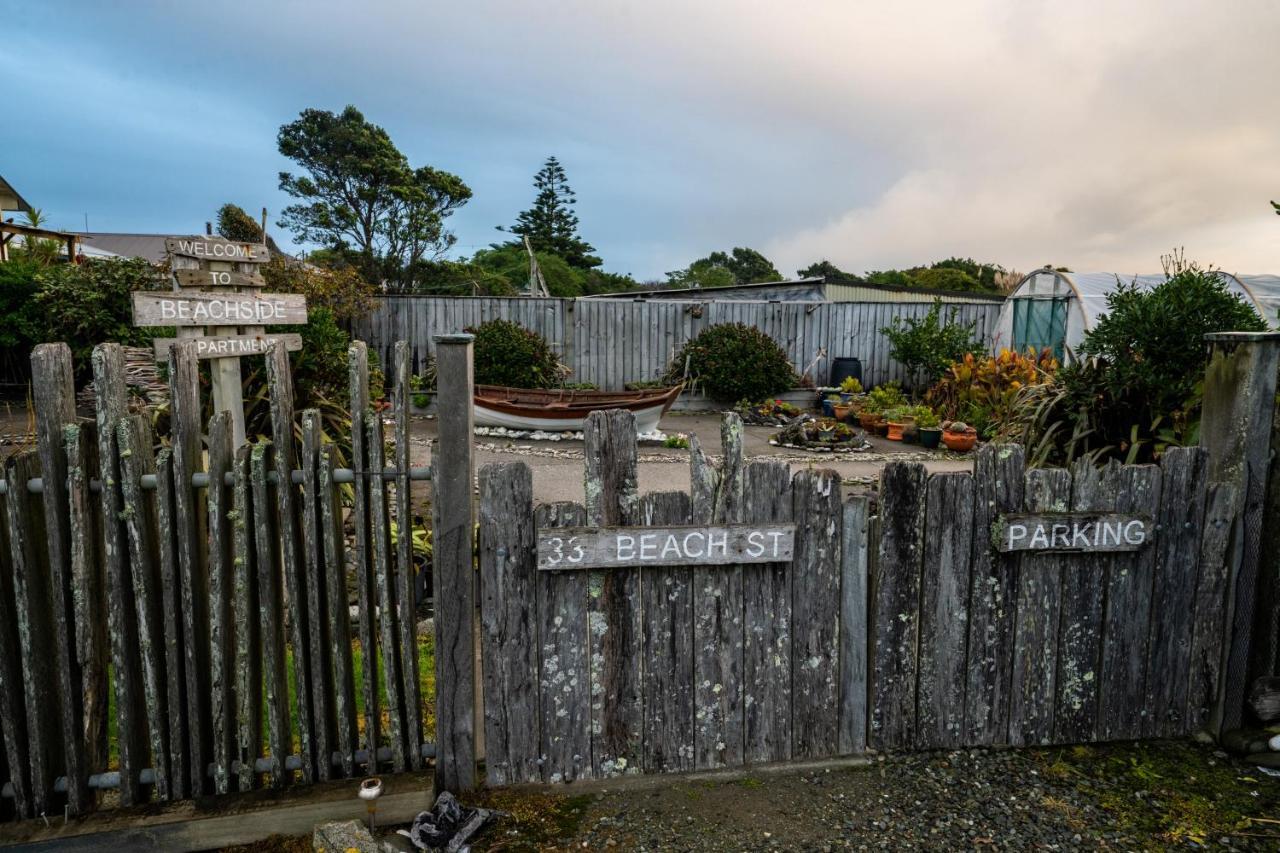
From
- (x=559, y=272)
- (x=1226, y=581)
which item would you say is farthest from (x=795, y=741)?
(x=559, y=272)

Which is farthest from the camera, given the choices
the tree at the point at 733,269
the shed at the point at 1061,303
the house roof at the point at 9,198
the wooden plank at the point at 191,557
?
the tree at the point at 733,269

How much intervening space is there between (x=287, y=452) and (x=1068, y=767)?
9.83 ft

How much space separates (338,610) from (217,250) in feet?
9.53

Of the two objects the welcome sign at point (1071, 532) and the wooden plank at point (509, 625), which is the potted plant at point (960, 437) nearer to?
the welcome sign at point (1071, 532)

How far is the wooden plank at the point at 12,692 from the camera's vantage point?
251 centimetres

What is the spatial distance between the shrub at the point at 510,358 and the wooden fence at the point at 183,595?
11594mm

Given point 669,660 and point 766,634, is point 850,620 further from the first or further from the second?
point 669,660

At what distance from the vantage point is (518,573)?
2.72m

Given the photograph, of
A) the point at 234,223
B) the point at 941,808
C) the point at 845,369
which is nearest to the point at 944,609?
the point at 941,808

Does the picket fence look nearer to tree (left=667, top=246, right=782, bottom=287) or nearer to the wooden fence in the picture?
the wooden fence

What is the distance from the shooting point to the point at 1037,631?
3.01 metres

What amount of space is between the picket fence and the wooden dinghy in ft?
27.5

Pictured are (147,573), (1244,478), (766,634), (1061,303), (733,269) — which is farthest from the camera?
(733,269)

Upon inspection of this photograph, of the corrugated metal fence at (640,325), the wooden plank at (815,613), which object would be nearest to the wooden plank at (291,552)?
the wooden plank at (815,613)
